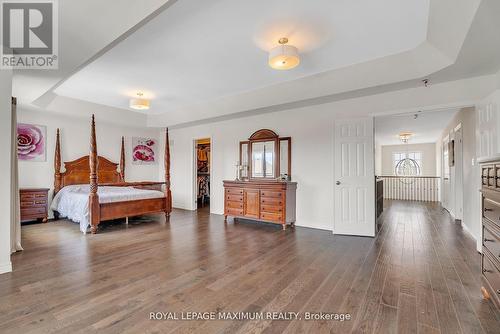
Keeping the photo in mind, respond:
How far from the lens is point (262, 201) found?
15.7 ft

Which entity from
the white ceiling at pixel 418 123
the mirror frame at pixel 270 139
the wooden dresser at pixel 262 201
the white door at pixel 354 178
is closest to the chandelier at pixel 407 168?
the white ceiling at pixel 418 123

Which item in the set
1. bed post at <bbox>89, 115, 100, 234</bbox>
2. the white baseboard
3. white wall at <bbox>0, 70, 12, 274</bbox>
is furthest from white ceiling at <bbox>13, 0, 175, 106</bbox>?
the white baseboard

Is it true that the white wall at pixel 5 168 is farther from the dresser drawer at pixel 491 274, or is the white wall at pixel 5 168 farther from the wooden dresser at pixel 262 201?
the dresser drawer at pixel 491 274

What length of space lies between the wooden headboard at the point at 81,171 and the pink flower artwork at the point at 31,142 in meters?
0.26

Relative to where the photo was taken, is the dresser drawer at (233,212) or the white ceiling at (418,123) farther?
the white ceiling at (418,123)

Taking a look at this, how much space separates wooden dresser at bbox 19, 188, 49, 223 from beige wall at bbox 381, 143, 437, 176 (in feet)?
39.9

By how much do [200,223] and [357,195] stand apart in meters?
3.10

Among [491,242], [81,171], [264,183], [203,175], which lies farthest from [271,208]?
[81,171]

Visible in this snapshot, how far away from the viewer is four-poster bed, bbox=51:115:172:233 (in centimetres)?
424

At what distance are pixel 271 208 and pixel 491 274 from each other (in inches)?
124

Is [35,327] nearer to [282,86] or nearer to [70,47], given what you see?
[70,47]

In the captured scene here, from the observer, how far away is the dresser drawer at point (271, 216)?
4.59 meters

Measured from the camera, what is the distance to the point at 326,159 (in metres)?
4.61

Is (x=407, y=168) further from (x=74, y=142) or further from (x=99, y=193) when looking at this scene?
(x=74, y=142)
